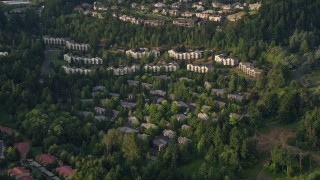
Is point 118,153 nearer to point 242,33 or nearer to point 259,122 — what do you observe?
point 259,122

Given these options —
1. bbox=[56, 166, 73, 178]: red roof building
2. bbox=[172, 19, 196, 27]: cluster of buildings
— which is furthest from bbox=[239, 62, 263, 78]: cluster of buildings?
bbox=[56, 166, 73, 178]: red roof building

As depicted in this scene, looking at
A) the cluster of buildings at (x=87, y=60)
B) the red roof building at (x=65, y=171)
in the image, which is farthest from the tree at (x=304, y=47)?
the red roof building at (x=65, y=171)

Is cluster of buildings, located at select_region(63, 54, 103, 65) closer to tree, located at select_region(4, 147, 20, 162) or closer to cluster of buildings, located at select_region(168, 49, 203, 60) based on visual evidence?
cluster of buildings, located at select_region(168, 49, 203, 60)

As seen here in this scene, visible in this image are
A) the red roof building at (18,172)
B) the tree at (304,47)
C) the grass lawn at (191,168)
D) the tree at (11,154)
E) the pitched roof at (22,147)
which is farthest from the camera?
the tree at (304,47)

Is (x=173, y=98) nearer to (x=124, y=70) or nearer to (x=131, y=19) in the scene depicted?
(x=124, y=70)

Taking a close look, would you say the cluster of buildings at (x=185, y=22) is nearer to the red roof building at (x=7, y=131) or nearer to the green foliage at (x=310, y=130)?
the green foliage at (x=310, y=130)

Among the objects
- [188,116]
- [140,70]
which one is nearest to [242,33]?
[140,70]
